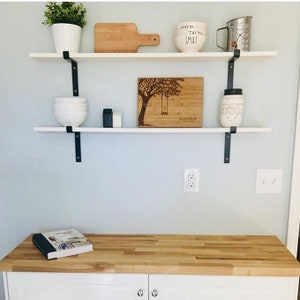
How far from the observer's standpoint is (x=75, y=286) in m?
1.20

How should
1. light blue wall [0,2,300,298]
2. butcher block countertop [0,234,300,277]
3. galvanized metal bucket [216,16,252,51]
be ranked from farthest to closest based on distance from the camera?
light blue wall [0,2,300,298], galvanized metal bucket [216,16,252,51], butcher block countertop [0,234,300,277]

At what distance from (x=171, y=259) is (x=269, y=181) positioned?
688mm

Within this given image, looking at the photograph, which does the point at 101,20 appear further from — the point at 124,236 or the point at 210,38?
the point at 124,236

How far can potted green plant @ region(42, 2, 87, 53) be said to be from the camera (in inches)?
50.5

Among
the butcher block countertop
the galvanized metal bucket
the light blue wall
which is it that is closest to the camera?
the butcher block countertop

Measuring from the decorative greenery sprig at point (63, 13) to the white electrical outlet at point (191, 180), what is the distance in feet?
3.14

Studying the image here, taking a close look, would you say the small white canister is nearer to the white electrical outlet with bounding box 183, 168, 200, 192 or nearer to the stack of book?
the white electrical outlet with bounding box 183, 168, 200, 192

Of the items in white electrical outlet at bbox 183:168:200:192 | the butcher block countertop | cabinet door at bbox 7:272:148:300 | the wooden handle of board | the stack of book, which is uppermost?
the wooden handle of board

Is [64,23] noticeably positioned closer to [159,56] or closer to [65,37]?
[65,37]

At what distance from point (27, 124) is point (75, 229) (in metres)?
0.64

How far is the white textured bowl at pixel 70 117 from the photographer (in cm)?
130

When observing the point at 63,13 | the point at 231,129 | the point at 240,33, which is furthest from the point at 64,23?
the point at 231,129

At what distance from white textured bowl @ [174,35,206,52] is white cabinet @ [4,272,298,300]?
1.04 metres

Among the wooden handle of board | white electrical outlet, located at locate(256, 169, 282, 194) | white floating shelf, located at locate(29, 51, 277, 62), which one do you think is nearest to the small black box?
white floating shelf, located at locate(29, 51, 277, 62)
